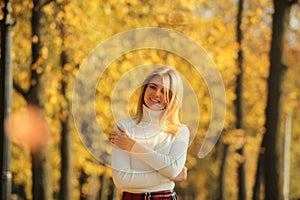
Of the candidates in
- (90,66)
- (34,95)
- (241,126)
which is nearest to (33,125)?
(34,95)

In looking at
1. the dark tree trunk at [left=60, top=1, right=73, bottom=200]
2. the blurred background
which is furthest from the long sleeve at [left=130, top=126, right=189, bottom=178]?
the dark tree trunk at [left=60, top=1, right=73, bottom=200]

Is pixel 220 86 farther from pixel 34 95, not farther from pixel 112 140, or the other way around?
pixel 34 95

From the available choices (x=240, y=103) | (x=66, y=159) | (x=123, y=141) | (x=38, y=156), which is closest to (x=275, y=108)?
(x=38, y=156)

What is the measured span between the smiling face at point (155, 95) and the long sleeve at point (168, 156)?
0.77 ft

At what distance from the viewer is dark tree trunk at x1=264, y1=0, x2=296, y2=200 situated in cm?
1231

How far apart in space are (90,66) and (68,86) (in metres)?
1.81

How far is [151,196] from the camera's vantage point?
16.2 ft

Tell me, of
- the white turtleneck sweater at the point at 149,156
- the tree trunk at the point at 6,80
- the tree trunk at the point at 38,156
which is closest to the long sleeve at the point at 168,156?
the white turtleneck sweater at the point at 149,156

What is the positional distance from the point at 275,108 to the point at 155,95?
7.91m

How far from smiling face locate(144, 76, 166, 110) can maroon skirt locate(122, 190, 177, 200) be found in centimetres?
58

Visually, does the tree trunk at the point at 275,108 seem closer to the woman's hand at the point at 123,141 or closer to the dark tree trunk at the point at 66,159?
the dark tree trunk at the point at 66,159

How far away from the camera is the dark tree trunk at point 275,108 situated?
1231 centimetres

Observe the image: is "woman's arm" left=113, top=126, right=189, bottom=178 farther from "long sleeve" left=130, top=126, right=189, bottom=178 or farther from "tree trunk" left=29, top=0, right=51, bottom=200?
"tree trunk" left=29, top=0, right=51, bottom=200

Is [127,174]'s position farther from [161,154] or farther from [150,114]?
[150,114]
